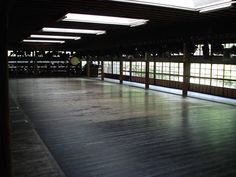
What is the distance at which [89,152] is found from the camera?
5520 millimetres

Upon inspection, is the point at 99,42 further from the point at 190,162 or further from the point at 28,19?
the point at 190,162

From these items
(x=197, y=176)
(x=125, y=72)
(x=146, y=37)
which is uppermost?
(x=146, y=37)

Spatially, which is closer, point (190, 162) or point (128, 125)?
point (190, 162)

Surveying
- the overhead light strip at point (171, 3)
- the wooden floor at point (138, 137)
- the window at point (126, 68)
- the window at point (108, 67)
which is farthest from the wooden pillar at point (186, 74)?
the window at point (108, 67)

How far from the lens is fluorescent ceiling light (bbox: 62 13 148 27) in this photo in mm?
8125

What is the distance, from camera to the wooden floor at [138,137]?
15.5 ft

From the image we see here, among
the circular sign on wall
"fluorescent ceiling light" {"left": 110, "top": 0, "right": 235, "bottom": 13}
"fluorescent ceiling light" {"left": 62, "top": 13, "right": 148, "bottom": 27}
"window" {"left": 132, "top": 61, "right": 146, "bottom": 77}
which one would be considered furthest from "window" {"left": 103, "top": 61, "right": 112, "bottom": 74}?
"fluorescent ceiling light" {"left": 110, "top": 0, "right": 235, "bottom": 13}

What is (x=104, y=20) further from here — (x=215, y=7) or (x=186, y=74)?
(x=186, y=74)

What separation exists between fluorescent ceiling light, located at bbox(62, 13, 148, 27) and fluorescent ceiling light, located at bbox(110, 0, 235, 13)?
2.10 m

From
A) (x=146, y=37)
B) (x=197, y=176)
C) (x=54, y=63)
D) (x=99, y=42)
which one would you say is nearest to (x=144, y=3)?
(x=197, y=176)

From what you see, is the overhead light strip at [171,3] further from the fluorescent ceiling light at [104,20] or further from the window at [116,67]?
the window at [116,67]

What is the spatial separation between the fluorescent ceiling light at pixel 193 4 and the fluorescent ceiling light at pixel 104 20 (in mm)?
2099

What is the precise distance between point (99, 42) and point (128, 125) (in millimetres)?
7278

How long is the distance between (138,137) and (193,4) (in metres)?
3.64
